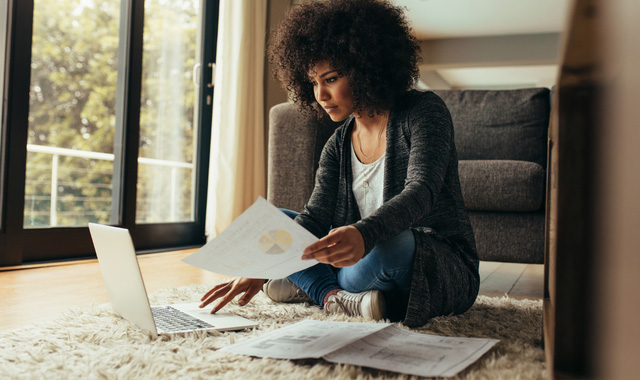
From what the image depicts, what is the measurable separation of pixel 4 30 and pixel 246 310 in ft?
5.69

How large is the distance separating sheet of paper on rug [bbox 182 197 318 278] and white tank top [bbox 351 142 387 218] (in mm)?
411

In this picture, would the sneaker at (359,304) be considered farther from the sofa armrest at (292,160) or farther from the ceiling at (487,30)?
the ceiling at (487,30)

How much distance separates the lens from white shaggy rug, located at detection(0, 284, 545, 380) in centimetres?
77

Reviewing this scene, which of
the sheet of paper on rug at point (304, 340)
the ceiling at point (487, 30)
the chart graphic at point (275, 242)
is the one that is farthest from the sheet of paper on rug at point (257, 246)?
the ceiling at point (487, 30)

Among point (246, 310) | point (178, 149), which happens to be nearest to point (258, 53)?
point (178, 149)

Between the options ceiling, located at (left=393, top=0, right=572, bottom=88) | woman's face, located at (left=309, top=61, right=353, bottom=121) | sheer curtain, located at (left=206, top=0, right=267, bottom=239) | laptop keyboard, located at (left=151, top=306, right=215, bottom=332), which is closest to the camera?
laptop keyboard, located at (left=151, top=306, right=215, bottom=332)

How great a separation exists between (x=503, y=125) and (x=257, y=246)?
189 cm

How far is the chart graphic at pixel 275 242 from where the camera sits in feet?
2.81

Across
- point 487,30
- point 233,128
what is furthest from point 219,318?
point 487,30

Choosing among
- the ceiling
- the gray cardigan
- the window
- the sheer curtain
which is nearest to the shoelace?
the gray cardigan

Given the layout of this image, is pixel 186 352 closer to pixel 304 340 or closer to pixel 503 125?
pixel 304 340

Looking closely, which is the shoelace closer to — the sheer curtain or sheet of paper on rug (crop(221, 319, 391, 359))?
sheet of paper on rug (crop(221, 319, 391, 359))

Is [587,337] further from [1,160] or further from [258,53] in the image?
[258,53]

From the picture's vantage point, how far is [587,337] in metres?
0.59
